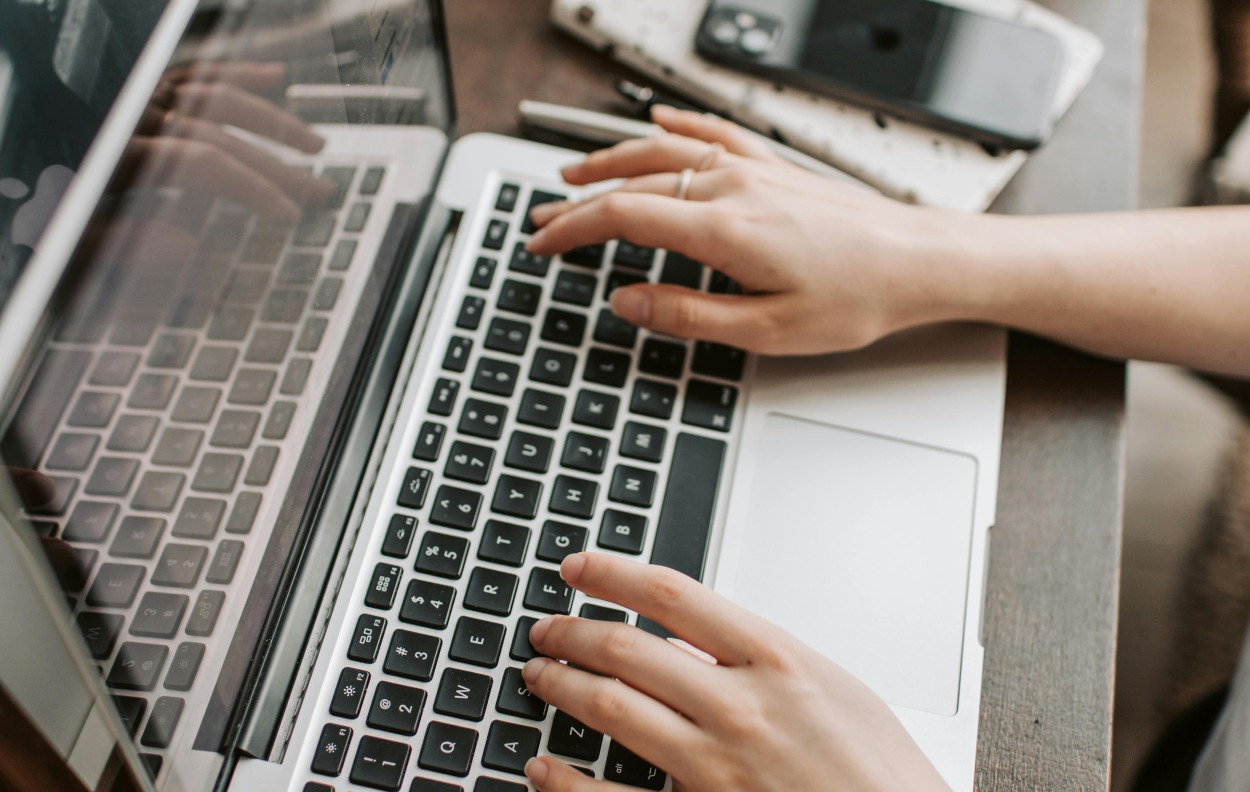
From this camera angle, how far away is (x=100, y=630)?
309 millimetres

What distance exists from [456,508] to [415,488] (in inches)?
1.0

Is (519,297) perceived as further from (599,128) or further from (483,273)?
(599,128)

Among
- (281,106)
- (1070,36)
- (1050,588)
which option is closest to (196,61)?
(281,106)

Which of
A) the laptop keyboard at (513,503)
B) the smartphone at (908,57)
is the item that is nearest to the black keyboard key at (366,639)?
the laptop keyboard at (513,503)

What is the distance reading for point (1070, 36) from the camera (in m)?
0.67

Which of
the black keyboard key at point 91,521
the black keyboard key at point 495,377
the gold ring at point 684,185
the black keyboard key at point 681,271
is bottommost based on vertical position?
the black keyboard key at point 91,521

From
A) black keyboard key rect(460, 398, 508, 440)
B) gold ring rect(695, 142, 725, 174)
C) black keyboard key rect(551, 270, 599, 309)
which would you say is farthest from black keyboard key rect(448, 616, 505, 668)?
gold ring rect(695, 142, 725, 174)

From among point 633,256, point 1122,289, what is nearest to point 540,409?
point 633,256

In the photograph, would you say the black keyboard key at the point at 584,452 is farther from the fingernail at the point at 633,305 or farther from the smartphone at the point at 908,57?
the smartphone at the point at 908,57

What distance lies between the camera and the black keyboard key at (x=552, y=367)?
1.71ft

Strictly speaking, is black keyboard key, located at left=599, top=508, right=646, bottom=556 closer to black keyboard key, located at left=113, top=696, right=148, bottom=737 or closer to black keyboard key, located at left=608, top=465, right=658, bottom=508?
→ black keyboard key, located at left=608, top=465, right=658, bottom=508

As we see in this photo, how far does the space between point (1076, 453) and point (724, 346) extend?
226 mm

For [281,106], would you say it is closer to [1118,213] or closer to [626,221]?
[626,221]

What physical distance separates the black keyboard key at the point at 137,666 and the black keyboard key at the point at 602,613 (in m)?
0.20
